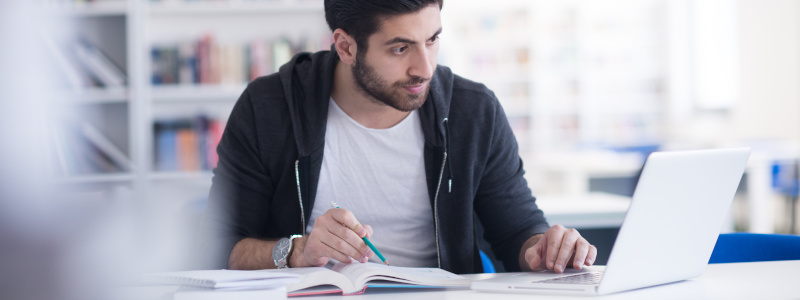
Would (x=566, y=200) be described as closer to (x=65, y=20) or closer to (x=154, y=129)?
(x=154, y=129)

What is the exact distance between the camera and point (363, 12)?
1.51 m

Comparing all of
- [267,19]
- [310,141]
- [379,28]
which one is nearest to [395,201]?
[310,141]

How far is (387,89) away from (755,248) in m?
0.84

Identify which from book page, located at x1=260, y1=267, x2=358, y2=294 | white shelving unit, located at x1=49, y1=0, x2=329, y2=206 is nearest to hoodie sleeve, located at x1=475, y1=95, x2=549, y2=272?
book page, located at x1=260, y1=267, x2=358, y2=294

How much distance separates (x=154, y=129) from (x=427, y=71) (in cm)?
225

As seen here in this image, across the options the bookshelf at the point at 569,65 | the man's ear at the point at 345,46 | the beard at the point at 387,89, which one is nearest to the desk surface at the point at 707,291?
the beard at the point at 387,89

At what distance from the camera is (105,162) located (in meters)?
3.26

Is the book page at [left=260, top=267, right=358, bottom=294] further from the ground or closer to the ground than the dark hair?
closer to the ground

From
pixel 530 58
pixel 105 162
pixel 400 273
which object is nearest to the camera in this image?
pixel 400 273

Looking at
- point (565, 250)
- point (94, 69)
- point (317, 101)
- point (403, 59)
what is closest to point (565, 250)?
point (565, 250)

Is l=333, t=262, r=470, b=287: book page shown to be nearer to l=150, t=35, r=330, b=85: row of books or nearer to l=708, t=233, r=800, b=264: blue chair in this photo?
l=708, t=233, r=800, b=264: blue chair

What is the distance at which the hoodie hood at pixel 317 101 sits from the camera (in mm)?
1531

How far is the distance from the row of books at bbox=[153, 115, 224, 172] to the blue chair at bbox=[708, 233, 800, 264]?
2399 mm

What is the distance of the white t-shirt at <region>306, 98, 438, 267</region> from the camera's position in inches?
60.8
